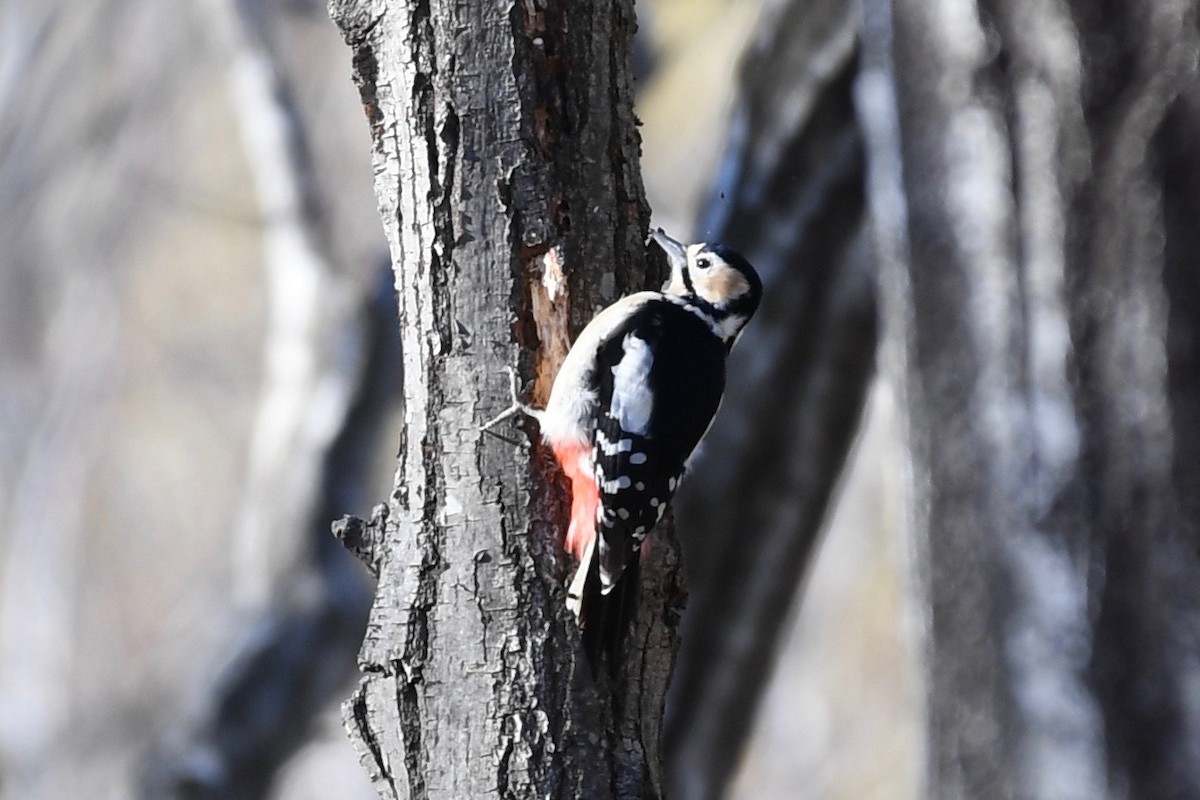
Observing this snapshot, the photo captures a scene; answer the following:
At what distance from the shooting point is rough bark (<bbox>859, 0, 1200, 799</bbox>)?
2.55m

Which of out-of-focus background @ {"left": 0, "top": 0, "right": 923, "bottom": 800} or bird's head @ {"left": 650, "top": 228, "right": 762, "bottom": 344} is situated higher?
out-of-focus background @ {"left": 0, "top": 0, "right": 923, "bottom": 800}

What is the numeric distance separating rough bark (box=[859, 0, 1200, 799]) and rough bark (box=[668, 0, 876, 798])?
5.66 ft

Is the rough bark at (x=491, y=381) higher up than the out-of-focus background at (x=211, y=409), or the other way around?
the out-of-focus background at (x=211, y=409)

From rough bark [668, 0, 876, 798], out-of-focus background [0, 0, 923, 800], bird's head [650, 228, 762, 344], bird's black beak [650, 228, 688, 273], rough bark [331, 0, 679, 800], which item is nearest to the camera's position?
rough bark [331, 0, 679, 800]

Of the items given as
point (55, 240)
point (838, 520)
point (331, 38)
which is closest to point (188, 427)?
point (55, 240)

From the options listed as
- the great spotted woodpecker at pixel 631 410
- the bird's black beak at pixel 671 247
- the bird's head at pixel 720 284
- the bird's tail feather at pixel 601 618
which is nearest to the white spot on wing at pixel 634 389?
→ the great spotted woodpecker at pixel 631 410

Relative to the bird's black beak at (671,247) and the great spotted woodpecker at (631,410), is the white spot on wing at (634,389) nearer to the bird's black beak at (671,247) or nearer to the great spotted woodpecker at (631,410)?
the great spotted woodpecker at (631,410)

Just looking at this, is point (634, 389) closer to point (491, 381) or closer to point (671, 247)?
point (671, 247)

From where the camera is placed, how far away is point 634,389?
3.10 meters

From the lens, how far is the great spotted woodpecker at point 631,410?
256cm

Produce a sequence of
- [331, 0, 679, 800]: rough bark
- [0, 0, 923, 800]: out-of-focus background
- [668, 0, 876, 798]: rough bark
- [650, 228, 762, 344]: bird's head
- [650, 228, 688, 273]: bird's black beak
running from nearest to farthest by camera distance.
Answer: [331, 0, 679, 800]: rough bark < [650, 228, 688, 273]: bird's black beak < [650, 228, 762, 344]: bird's head < [668, 0, 876, 798]: rough bark < [0, 0, 923, 800]: out-of-focus background

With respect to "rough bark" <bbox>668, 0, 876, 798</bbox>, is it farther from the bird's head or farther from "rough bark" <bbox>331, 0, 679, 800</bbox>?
"rough bark" <bbox>331, 0, 679, 800</bbox>

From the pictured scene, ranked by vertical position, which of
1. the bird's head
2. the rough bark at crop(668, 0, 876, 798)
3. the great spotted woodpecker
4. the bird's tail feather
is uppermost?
the rough bark at crop(668, 0, 876, 798)

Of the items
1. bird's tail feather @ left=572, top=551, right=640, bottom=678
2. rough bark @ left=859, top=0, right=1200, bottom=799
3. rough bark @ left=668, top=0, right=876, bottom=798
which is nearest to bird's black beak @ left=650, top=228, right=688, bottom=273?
rough bark @ left=859, top=0, right=1200, bottom=799
